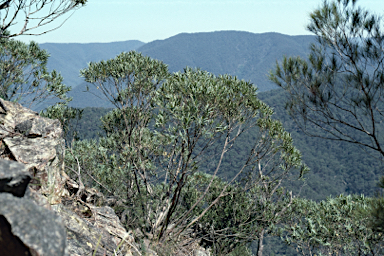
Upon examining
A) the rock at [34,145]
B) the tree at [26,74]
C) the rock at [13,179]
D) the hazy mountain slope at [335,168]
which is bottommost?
the hazy mountain slope at [335,168]

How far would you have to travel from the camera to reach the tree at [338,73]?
8781mm

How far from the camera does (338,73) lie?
9641 mm

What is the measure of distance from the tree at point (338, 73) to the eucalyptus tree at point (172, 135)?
5.08ft

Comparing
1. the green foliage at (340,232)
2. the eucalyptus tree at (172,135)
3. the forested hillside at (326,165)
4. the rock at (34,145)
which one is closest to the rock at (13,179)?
the rock at (34,145)

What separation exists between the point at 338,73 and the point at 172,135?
6.58 metres

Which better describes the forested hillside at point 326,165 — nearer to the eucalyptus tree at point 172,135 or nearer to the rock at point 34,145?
the eucalyptus tree at point 172,135

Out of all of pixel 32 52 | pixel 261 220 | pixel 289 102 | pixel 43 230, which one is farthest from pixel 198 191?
pixel 43 230

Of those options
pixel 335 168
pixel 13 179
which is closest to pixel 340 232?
pixel 13 179

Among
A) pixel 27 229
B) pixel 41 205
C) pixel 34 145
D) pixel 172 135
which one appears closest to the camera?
pixel 27 229

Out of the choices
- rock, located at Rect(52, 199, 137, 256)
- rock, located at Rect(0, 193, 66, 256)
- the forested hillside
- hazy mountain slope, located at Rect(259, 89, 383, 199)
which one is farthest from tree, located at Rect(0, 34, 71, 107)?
hazy mountain slope, located at Rect(259, 89, 383, 199)

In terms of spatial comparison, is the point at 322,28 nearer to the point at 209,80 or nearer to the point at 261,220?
the point at 209,80

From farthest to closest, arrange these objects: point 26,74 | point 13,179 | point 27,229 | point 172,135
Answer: point 26,74 < point 172,135 < point 13,179 < point 27,229

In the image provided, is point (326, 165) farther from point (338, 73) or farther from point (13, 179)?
point (13, 179)

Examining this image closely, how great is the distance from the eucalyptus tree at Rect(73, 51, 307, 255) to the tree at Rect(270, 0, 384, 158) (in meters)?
1.55
